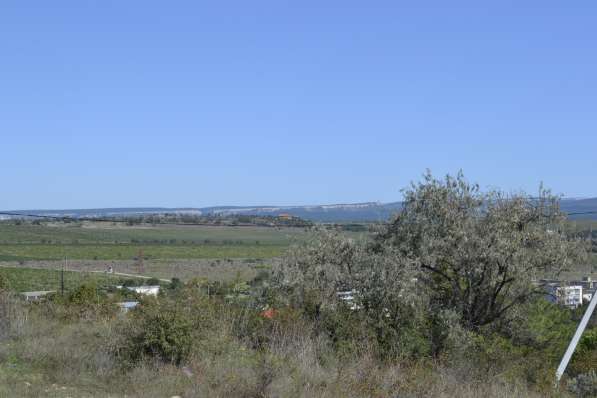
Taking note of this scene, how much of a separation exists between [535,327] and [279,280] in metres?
6.52

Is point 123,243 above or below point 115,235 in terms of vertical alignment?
below

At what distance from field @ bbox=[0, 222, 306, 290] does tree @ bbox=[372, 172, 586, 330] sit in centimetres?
3440

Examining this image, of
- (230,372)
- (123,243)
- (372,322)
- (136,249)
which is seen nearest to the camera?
(230,372)

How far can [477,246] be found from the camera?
53.6ft

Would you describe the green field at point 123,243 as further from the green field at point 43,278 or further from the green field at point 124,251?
the green field at point 43,278

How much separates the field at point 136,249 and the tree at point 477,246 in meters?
34.4

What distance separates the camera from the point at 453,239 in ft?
54.3

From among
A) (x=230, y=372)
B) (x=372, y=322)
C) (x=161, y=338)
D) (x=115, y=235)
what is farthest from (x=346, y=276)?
(x=115, y=235)

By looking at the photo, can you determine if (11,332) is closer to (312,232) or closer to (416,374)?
(416,374)

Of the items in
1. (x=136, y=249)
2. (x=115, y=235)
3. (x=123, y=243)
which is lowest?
(x=136, y=249)

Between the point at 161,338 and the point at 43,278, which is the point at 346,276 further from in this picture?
the point at 43,278

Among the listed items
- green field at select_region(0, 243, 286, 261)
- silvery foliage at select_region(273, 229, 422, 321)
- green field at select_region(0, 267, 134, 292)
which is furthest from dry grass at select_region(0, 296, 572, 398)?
green field at select_region(0, 243, 286, 261)

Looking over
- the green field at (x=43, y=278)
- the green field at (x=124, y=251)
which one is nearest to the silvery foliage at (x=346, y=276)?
the green field at (x=43, y=278)

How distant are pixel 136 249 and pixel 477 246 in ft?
282
